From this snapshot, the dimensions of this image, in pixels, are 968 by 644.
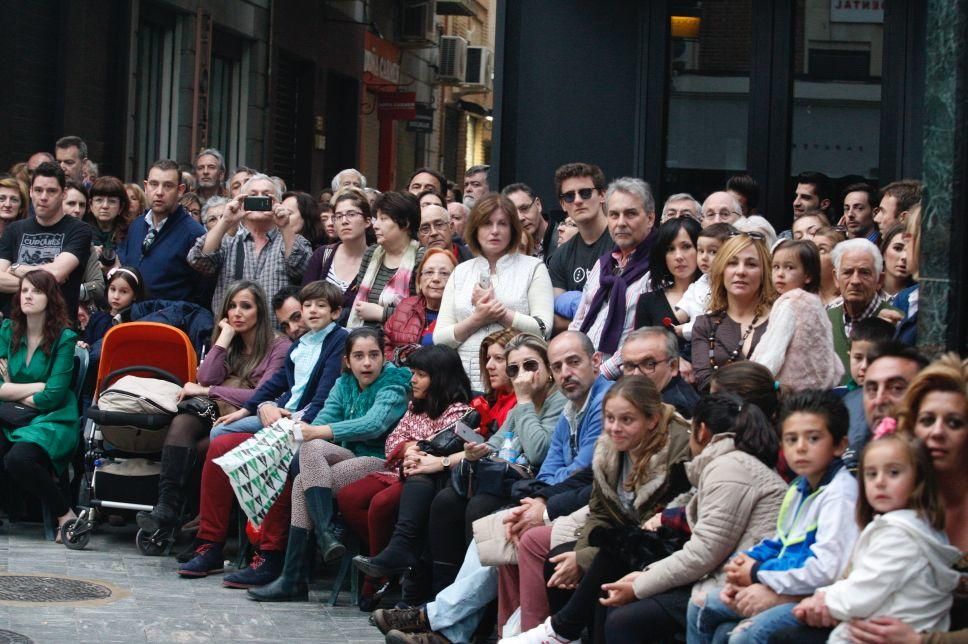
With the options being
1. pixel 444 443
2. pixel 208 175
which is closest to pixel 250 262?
pixel 444 443

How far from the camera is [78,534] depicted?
409 inches

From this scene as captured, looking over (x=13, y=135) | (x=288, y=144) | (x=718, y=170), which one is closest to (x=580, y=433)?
(x=718, y=170)

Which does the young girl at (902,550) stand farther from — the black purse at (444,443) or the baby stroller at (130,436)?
the baby stroller at (130,436)

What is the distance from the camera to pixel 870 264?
7926 millimetres

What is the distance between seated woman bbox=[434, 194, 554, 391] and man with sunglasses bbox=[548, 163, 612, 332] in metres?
0.31

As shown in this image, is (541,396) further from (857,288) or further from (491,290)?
(857,288)

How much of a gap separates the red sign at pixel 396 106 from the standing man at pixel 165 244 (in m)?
19.8

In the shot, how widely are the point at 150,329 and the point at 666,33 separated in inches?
199

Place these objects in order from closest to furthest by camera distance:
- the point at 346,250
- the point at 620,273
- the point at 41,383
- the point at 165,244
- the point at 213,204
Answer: the point at 620,273 < the point at 41,383 < the point at 346,250 < the point at 165,244 < the point at 213,204

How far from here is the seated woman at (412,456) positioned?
28.9ft

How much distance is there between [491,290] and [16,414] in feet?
11.9

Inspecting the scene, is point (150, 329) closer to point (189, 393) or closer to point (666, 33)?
point (189, 393)

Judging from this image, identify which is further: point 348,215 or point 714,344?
point 348,215

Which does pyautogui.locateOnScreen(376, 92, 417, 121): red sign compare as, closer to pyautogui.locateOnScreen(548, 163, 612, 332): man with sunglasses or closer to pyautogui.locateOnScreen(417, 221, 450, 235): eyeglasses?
pyautogui.locateOnScreen(417, 221, 450, 235): eyeglasses
